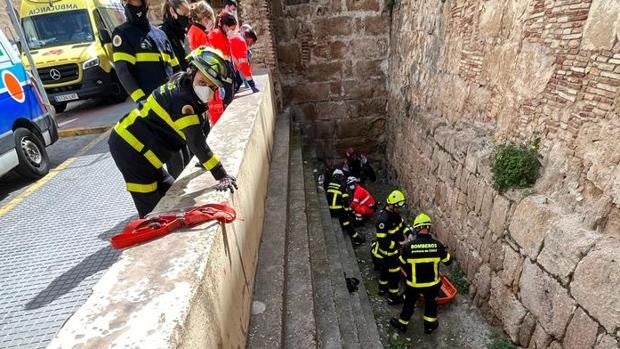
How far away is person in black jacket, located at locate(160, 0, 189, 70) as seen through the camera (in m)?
4.52

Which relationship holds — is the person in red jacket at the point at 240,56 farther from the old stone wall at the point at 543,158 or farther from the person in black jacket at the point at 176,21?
the old stone wall at the point at 543,158

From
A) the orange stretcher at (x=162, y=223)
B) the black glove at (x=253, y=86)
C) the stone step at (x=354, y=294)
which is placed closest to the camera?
the orange stretcher at (x=162, y=223)

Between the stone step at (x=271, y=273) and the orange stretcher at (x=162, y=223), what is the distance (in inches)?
33.9

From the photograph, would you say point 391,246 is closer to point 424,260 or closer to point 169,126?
point 424,260

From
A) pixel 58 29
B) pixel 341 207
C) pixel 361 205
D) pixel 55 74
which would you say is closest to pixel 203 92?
pixel 341 207

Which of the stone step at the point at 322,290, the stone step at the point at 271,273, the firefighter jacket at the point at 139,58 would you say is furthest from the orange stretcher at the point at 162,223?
the firefighter jacket at the point at 139,58

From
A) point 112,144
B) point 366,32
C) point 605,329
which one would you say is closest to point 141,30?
point 112,144

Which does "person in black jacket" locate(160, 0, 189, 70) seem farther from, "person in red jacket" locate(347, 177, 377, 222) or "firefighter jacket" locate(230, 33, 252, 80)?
"person in red jacket" locate(347, 177, 377, 222)

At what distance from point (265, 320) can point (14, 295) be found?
2.06 m

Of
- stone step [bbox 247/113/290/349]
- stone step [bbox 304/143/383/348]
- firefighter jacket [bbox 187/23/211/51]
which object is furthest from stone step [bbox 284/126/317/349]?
firefighter jacket [bbox 187/23/211/51]

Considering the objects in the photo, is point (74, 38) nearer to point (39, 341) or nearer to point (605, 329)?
point (39, 341)

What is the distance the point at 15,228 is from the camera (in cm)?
405

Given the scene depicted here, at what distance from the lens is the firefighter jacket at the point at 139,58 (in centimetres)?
376

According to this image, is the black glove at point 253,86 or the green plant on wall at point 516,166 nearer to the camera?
the green plant on wall at point 516,166
